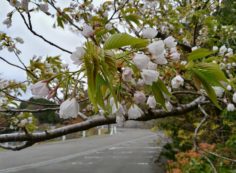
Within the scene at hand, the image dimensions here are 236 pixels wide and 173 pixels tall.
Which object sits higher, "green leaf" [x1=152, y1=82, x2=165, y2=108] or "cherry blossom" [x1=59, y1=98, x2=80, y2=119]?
"green leaf" [x1=152, y1=82, x2=165, y2=108]

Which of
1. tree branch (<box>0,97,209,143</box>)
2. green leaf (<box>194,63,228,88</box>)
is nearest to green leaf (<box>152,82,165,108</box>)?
green leaf (<box>194,63,228,88</box>)

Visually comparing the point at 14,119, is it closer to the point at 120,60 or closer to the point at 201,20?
the point at 201,20

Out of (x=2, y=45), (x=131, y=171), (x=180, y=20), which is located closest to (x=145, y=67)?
(x=2, y=45)

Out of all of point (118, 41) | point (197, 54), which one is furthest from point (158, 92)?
point (118, 41)

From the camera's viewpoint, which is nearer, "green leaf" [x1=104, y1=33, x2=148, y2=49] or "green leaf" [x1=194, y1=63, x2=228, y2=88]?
"green leaf" [x1=104, y1=33, x2=148, y2=49]

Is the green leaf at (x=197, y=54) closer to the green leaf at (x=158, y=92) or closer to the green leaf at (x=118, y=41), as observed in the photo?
the green leaf at (x=158, y=92)

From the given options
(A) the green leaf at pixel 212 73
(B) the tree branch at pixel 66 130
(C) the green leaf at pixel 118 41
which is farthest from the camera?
(B) the tree branch at pixel 66 130

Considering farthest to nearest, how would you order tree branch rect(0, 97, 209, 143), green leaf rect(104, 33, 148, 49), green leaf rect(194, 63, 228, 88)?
tree branch rect(0, 97, 209, 143), green leaf rect(194, 63, 228, 88), green leaf rect(104, 33, 148, 49)

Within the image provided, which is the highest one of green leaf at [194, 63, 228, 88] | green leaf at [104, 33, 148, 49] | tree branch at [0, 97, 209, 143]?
green leaf at [104, 33, 148, 49]

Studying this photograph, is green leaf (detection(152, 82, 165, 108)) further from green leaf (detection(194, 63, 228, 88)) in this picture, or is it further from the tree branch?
the tree branch

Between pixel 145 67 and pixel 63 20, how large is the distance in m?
1.77

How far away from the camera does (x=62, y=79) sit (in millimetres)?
929

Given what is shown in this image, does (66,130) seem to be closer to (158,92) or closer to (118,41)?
(158,92)

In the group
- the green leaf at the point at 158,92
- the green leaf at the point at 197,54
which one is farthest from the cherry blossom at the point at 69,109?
the green leaf at the point at 197,54
